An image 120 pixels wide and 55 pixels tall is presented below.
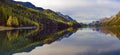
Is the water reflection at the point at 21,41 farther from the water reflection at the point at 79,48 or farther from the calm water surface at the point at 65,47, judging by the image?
the water reflection at the point at 79,48

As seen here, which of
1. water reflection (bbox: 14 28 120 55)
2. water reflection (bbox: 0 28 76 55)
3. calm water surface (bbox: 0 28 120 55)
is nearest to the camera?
water reflection (bbox: 14 28 120 55)

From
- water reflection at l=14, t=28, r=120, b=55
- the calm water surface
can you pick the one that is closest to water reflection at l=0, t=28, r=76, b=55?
the calm water surface

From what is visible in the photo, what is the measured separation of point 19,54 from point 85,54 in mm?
8981

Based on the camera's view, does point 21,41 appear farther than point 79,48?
Yes

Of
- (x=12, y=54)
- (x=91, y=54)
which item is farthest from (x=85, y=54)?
(x=12, y=54)

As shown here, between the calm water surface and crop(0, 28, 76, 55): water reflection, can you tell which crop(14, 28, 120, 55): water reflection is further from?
crop(0, 28, 76, 55): water reflection

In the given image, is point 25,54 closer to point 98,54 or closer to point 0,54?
point 0,54

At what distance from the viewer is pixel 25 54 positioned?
3569cm

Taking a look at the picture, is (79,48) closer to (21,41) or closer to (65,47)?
(65,47)

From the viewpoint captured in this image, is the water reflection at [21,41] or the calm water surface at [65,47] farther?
the water reflection at [21,41]

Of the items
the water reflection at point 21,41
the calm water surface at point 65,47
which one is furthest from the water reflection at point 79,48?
the water reflection at point 21,41

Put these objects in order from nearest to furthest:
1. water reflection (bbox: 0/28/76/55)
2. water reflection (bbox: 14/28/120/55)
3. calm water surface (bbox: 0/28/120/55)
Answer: water reflection (bbox: 14/28/120/55) → calm water surface (bbox: 0/28/120/55) → water reflection (bbox: 0/28/76/55)

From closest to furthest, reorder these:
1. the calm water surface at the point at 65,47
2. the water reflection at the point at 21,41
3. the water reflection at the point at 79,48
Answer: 1. the water reflection at the point at 79,48
2. the calm water surface at the point at 65,47
3. the water reflection at the point at 21,41

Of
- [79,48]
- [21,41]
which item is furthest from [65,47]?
[21,41]
